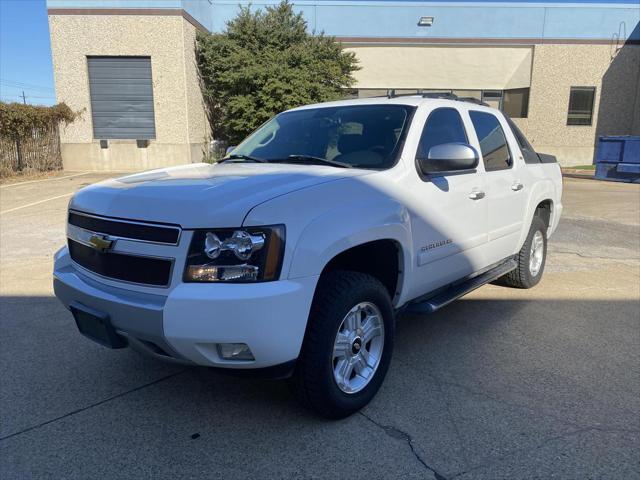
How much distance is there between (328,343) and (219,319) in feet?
2.14

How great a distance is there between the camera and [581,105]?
24.2 m

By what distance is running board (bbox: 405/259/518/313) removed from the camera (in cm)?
367

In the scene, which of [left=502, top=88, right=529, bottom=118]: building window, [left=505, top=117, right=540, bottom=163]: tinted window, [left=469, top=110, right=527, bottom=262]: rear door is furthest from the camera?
[left=502, top=88, right=529, bottom=118]: building window

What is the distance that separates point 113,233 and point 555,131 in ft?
82.9

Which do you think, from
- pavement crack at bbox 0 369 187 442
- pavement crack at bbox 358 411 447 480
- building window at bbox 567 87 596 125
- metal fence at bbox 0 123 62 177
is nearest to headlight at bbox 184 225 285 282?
pavement crack at bbox 358 411 447 480

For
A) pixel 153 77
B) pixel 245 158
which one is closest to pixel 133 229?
pixel 245 158

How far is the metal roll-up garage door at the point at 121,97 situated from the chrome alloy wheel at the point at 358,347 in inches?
712

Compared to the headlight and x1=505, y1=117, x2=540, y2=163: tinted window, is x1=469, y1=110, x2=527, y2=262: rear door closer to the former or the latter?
x1=505, y1=117, x2=540, y2=163: tinted window

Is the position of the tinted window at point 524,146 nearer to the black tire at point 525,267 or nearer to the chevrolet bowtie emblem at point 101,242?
the black tire at point 525,267

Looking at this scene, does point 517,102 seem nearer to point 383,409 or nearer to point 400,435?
point 383,409

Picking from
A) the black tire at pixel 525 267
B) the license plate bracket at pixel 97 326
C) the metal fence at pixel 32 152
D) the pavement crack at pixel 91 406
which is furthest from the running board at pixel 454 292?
the metal fence at pixel 32 152

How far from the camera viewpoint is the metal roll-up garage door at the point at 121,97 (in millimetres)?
18875

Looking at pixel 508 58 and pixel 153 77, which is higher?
pixel 508 58

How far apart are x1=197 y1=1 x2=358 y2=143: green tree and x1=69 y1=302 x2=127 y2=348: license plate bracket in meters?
16.0
